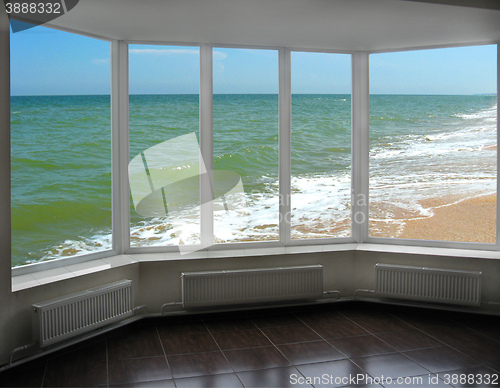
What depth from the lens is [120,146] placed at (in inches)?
183

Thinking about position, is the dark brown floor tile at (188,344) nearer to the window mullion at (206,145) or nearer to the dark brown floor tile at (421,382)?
the window mullion at (206,145)

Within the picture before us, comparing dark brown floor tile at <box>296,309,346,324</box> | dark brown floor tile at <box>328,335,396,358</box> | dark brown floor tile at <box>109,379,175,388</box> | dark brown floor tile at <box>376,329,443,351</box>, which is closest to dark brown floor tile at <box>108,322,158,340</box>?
dark brown floor tile at <box>109,379,175,388</box>

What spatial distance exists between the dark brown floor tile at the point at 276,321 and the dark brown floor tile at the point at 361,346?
0.54 meters

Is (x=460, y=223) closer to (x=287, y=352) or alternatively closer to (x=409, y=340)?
(x=409, y=340)

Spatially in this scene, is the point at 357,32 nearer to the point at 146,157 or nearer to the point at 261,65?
the point at 261,65

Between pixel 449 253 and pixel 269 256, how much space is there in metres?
1.74

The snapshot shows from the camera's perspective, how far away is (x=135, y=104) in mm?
4711

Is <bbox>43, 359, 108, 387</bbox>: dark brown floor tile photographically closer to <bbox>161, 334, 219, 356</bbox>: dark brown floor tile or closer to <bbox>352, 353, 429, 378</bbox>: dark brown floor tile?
Answer: <bbox>161, 334, 219, 356</bbox>: dark brown floor tile

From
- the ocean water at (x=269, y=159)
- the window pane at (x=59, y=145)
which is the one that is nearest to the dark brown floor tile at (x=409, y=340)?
the ocean water at (x=269, y=159)

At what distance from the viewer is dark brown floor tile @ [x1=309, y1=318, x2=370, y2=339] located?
168 inches

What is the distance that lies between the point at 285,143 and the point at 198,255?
4.69 feet

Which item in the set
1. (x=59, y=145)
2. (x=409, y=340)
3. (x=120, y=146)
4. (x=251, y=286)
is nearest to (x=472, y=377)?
(x=409, y=340)

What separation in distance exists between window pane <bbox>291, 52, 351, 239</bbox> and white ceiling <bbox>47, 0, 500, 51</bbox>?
35cm

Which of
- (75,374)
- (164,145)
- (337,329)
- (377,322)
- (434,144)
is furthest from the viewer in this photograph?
(434,144)
